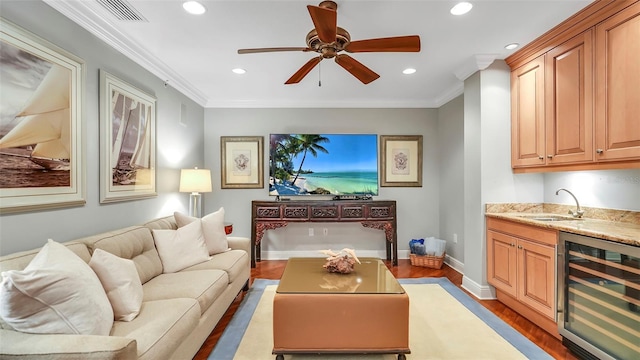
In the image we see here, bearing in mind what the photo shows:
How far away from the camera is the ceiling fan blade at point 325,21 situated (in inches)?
59.7

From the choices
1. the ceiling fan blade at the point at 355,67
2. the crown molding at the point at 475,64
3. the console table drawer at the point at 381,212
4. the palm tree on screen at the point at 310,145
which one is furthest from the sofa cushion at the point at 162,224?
the crown molding at the point at 475,64

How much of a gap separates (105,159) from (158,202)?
3.03 feet

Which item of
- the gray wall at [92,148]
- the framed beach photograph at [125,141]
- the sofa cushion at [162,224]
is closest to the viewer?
the gray wall at [92,148]

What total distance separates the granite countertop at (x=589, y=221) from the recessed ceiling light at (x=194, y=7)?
307 centimetres

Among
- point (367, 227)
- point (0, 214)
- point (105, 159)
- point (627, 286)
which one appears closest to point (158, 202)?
point (105, 159)

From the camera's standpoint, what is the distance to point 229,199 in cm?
462

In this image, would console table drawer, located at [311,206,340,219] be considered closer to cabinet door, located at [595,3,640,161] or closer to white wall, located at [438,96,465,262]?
white wall, located at [438,96,465,262]

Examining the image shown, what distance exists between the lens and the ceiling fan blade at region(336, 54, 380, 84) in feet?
7.01

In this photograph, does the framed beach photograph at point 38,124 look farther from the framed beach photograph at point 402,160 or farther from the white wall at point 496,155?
the framed beach photograph at point 402,160

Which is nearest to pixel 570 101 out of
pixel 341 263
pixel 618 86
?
pixel 618 86

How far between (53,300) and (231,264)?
1487 mm

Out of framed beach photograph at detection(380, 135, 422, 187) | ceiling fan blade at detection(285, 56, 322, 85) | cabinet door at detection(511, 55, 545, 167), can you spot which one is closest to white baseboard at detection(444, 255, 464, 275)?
framed beach photograph at detection(380, 135, 422, 187)

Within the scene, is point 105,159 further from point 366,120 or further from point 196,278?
point 366,120

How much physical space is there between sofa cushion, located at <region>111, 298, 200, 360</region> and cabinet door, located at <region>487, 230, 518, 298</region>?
8.72ft
